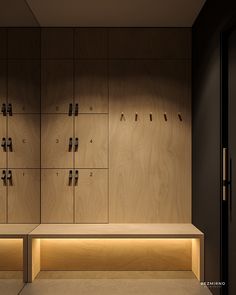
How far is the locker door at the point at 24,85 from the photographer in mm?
2729

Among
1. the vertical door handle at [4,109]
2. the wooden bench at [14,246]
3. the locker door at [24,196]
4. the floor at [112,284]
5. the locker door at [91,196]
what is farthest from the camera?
the locker door at [91,196]

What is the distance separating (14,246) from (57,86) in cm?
186

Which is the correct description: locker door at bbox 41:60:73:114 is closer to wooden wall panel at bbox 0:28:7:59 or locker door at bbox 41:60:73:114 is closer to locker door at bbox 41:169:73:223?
locker door at bbox 41:169:73:223

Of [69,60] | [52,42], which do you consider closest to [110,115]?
[69,60]

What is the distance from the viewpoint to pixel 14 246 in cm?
291

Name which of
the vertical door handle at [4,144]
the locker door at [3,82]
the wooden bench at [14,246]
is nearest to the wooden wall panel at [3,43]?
the locker door at [3,82]

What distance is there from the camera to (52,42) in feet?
13.0

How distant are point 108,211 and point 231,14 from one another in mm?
2400

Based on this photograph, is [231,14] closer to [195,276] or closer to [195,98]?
[195,98]

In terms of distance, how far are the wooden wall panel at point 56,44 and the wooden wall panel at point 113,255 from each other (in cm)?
213

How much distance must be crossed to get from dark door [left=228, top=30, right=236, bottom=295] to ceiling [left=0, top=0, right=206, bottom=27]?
86 centimetres

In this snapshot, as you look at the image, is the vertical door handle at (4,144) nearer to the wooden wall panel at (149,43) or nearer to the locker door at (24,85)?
the locker door at (24,85)

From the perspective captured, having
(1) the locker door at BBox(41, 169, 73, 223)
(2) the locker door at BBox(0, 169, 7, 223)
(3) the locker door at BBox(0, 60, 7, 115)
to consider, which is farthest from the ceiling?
(1) the locker door at BBox(41, 169, 73, 223)

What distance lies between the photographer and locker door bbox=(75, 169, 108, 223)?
391 cm
